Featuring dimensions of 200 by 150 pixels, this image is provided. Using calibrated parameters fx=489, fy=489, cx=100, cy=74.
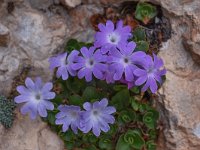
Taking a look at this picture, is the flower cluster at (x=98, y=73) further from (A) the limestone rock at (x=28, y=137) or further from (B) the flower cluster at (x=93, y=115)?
(A) the limestone rock at (x=28, y=137)

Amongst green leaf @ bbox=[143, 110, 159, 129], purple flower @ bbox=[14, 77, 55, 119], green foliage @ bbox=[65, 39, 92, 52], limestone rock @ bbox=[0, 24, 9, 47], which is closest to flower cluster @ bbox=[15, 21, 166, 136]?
purple flower @ bbox=[14, 77, 55, 119]

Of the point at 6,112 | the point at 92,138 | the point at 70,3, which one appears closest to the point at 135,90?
the point at 92,138

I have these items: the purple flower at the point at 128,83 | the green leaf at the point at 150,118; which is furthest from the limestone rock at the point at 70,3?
the green leaf at the point at 150,118

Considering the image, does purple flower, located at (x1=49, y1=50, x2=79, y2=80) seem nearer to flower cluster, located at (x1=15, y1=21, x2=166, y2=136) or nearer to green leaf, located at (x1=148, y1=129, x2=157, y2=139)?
flower cluster, located at (x1=15, y1=21, x2=166, y2=136)

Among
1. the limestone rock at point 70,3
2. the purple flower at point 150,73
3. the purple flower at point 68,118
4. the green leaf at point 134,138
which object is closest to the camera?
the purple flower at point 150,73

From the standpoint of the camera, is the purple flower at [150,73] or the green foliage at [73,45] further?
the green foliage at [73,45]

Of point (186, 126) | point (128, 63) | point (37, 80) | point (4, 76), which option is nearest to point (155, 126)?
point (186, 126)

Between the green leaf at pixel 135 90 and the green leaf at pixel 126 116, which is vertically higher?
the green leaf at pixel 135 90
